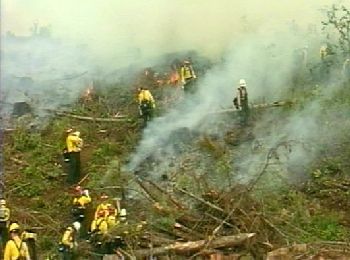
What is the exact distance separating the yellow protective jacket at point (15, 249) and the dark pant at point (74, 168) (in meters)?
2.68

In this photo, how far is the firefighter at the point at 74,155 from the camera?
11.7m

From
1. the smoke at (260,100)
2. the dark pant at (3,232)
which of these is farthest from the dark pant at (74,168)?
the dark pant at (3,232)

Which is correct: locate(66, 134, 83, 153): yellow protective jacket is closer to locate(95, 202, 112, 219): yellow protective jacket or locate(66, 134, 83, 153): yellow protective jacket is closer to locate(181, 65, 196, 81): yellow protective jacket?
locate(95, 202, 112, 219): yellow protective jacket

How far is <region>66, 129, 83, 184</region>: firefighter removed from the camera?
11.7 meters

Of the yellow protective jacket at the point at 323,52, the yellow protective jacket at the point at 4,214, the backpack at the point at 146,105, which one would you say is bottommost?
the yellow protective jacket at the point at 4,214

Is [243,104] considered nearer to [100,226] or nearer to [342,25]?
[342,25]

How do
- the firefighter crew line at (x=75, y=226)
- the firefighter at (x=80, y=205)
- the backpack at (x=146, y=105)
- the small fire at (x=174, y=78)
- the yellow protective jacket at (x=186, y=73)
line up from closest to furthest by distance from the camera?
1. the firefighter crew line at (x=75, y=226)
2. the firefighter at (x=80, y=205)
3. the backpack at (x=146, y=105)
4. the yellow protective jacket at (x=186, y=73)
5. the small fire at (x=174, y=78)

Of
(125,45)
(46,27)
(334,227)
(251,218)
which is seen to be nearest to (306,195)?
(334,227)

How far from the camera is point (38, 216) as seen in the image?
1087 centimetres

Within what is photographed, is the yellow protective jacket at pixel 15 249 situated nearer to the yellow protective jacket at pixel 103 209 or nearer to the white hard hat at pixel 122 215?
the yellow protective jacket at pixel 103 209

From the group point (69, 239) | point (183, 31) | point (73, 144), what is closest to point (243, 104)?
point (73, 144)

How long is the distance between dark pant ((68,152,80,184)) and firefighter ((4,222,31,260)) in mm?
2499

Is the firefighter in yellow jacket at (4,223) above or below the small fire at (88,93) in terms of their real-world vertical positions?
below

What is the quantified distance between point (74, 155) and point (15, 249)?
9.68 feet
